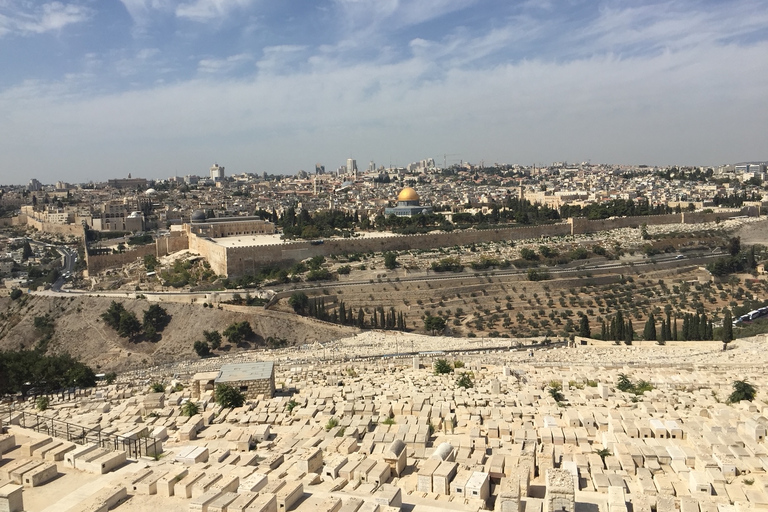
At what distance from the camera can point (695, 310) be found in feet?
94.2

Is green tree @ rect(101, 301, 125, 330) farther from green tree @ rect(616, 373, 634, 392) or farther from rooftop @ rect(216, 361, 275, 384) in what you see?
green tree @ rect(616, 373, 634, 392)

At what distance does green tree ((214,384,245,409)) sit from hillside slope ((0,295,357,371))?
36.2ft

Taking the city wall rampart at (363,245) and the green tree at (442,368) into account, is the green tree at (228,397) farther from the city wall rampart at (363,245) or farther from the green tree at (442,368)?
the city wall rampart at (363,245)

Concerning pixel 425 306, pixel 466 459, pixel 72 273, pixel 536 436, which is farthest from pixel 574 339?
pixel 72 273

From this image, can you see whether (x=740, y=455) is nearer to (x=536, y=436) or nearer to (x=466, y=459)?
(x=536, y=436)

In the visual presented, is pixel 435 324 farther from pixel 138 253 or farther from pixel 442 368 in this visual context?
pixel 138 253

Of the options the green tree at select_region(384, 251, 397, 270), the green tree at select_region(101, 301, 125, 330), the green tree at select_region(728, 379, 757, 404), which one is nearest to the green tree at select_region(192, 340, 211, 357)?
the green tree at select_region(101, 301, 125, 330)

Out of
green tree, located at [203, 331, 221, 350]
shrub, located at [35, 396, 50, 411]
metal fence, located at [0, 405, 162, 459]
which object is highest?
metal fence, located at [0, 405, 162, 459]

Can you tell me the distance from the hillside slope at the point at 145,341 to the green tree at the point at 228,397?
1103cm

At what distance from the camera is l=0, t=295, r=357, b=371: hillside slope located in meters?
24.1

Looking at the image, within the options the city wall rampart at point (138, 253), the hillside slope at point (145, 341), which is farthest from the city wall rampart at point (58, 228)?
the hillside slope at point (145, 341)

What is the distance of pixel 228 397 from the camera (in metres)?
12.5

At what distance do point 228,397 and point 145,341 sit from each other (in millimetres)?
14194

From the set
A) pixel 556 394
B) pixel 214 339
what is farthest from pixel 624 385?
pixel 214 339
